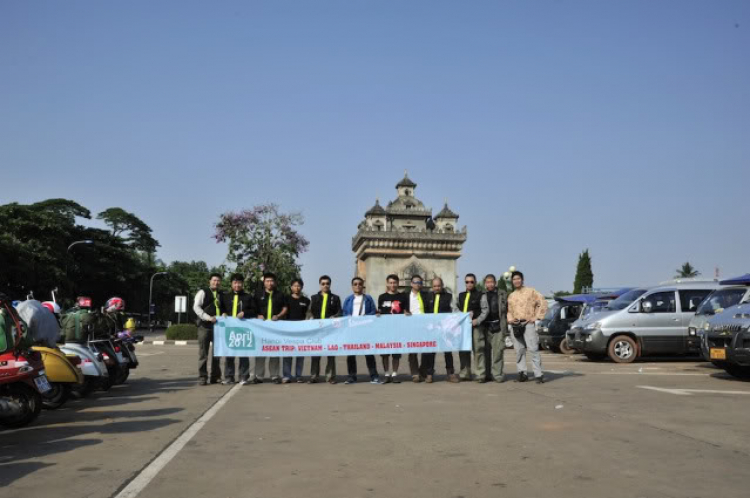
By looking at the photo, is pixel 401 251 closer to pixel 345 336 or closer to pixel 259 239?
pixel 259 239

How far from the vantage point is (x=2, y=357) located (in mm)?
8414

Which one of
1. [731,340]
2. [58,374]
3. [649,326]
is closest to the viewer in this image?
[58,374]

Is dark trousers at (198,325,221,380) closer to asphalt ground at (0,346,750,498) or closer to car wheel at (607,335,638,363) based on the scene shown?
asphalt ground at (0,346,750,498)

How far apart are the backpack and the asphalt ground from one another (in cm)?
104

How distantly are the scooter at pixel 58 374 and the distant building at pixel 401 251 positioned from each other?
66.6 meters

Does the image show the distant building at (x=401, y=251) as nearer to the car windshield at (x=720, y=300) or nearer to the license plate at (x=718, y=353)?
the car windshield at (x=720, y=300)

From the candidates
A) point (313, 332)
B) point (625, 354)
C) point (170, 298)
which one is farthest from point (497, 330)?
point (170, 298)

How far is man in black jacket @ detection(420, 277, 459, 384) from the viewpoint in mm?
14039

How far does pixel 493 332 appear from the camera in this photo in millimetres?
13867

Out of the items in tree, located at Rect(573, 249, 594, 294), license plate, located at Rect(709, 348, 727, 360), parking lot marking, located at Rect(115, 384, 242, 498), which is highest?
tree, located at Rect(573, 249, 594, 294)

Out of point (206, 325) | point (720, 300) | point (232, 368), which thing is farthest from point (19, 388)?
point (720, 300)

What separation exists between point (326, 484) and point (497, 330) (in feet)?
28.6

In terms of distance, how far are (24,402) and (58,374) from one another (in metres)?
1.54

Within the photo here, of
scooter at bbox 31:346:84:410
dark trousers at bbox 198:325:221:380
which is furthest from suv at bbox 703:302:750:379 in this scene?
scooter at bbox 31:346:84:410
